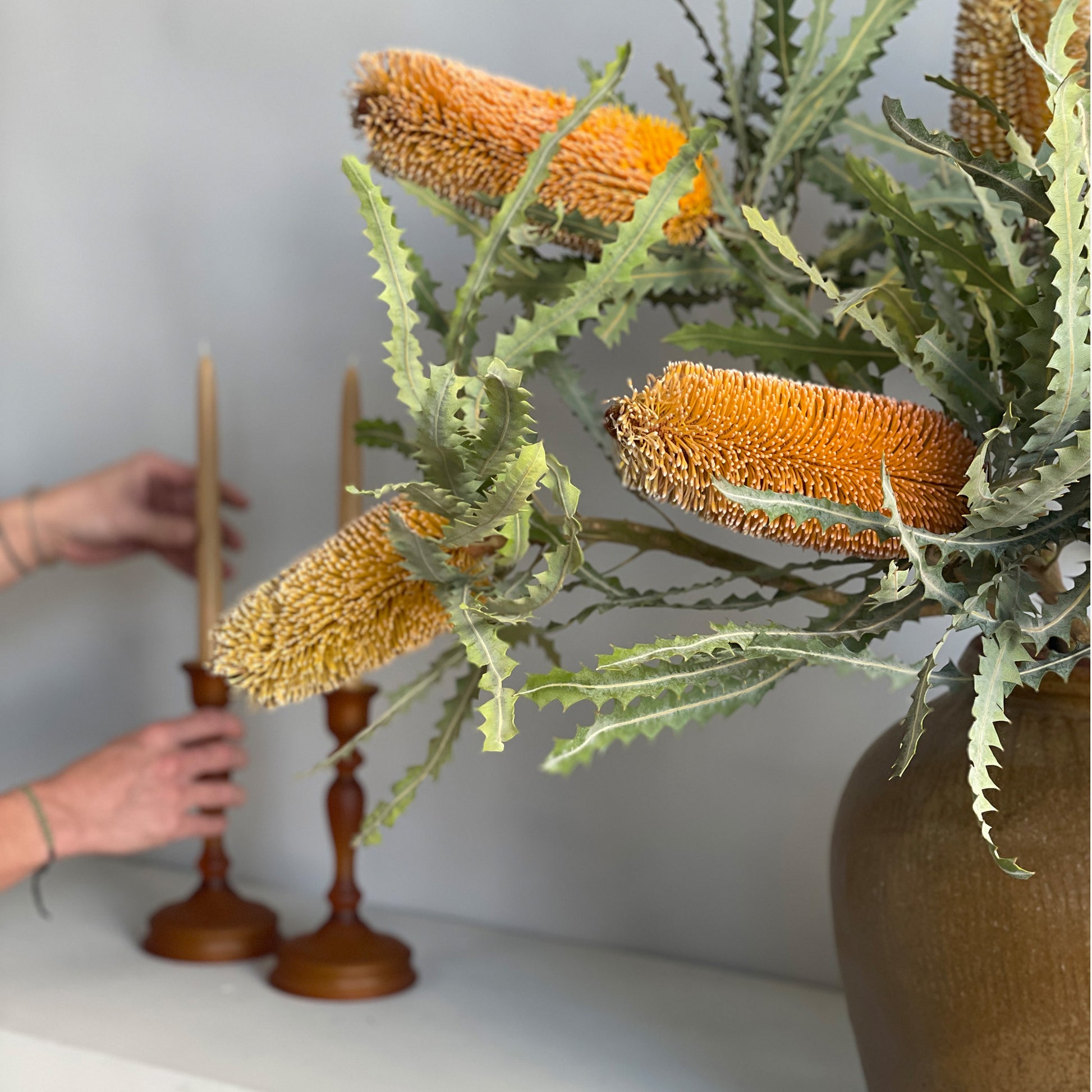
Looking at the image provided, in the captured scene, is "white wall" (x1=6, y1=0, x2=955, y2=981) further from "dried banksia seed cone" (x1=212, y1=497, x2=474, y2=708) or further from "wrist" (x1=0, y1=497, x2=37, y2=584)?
"dried banksia seed cone" (x1=212, y1=497, x2=474, y2=708)

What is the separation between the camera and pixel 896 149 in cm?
47

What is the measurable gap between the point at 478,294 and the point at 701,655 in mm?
150

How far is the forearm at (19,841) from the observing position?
0.61m

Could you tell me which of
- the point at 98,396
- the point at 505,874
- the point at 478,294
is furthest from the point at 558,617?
the point at 98,396

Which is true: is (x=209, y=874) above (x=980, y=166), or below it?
below

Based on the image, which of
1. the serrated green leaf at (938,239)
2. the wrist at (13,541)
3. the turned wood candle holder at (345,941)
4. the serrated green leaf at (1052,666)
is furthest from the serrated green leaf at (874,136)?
the wrist at (13,541)

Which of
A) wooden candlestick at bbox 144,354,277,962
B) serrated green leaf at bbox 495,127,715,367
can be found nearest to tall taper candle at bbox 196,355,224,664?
wooden candlestick at bbox 144,354,277,962

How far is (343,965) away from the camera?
1.86ft

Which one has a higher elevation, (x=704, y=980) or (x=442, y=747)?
(x=442, y=747)

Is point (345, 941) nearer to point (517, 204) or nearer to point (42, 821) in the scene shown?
point (42, 821)

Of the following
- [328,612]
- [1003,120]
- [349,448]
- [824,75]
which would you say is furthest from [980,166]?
[349,448]

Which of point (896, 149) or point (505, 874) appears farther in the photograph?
point (505, 874)

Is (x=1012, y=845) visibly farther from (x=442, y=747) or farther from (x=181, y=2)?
(x=181, y=2)

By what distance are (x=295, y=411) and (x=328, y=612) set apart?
0.39 meters
